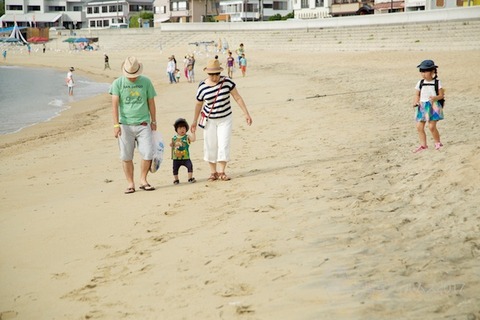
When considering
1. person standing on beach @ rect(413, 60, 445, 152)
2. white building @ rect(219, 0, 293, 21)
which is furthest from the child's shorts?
white building @ rect(219, 0, 293, 21)

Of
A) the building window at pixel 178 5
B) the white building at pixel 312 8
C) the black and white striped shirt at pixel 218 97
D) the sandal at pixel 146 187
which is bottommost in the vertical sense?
the sandal at pixel 146 187

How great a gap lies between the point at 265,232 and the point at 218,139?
3022mm

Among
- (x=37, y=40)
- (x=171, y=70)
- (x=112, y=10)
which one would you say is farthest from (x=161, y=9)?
(x=171, y=70)

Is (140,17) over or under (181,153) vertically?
over

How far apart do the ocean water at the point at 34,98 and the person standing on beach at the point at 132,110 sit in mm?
11629

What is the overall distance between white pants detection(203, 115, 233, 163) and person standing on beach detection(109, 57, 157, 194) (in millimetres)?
764

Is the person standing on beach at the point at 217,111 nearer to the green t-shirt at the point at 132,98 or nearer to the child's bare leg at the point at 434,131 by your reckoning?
the green t-shirt at the point at 132,98

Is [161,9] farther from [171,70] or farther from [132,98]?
[132,98]

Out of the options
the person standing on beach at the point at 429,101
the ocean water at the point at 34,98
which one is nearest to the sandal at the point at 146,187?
the person standing on beach at the point at 429,101

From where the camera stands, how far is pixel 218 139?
855 centimetres

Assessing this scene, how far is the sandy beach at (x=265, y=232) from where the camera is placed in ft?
14.0

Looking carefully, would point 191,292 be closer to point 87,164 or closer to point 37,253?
point 37,253

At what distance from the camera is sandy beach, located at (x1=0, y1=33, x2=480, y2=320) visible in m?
4.25

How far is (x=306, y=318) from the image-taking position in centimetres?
Answer: 389
